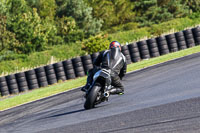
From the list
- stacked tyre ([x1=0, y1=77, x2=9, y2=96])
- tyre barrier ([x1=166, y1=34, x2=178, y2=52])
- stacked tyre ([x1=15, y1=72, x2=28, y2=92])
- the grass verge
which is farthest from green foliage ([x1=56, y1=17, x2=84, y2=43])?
the grass verge

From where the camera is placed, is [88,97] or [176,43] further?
[176,43]

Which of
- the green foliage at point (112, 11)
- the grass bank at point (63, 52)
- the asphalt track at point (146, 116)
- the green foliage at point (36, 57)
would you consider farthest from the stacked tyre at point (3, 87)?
the green foliage at point (112, 11)

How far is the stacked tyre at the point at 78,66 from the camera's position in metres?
21.2

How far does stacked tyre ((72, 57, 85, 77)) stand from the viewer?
21.2 meters

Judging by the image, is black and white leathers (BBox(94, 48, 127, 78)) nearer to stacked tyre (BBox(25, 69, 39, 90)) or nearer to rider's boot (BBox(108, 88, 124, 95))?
rider's boot (BBox(108, 88, 124, 95))

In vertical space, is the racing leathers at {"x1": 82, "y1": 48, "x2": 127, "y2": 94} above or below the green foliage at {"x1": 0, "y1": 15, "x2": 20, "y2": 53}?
above

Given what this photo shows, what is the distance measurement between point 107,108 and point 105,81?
0.62 meters

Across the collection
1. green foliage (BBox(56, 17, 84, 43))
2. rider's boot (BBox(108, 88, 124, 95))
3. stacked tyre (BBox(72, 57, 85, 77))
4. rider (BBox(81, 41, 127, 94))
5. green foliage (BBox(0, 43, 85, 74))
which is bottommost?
green foliage (BBox(56, 17, 84, 43))

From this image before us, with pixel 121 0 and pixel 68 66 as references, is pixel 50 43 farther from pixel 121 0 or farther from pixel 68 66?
pixel 68 66

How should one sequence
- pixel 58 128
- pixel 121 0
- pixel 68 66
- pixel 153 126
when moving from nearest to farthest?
pixel 153 126 → pixel 58 128 → pixel 68 66 → pixel 121 0

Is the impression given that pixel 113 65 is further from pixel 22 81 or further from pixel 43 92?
pixel 22 81

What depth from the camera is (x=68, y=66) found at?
69.5ft

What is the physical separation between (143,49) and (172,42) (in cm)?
176

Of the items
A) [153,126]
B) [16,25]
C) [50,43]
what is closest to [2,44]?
[16,25]
